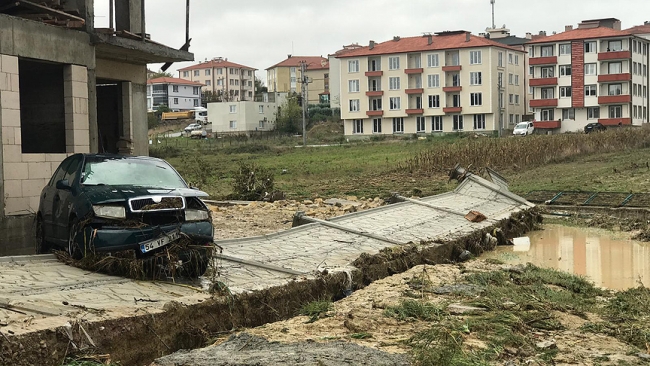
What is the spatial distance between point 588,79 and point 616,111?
4703 mm

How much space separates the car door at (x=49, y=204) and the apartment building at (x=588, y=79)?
85.5m

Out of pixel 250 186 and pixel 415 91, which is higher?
pixel 415 91

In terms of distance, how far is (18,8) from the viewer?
19.0 m

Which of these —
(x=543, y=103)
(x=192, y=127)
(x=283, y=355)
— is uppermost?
(x=543, y=103)

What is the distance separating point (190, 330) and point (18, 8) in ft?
38.7

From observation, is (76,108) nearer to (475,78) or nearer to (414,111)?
(475,78)

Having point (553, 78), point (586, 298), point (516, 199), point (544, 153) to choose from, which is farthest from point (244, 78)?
point (586, 298)

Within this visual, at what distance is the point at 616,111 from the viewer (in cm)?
9531

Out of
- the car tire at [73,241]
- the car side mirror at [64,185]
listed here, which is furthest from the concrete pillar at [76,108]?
the car tire at [73,241]

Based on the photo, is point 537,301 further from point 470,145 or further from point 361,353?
point 470,145

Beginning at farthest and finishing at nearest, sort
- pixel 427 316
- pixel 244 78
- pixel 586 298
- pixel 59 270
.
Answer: pixel 244 78, pixel 586 298, pixel 59 270, pixel 427 316

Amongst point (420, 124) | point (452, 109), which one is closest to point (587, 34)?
point (452, 109)

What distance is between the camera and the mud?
8.10 metres

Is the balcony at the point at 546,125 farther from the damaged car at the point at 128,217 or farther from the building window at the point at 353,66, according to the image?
the damaged car at the point at 128,217
